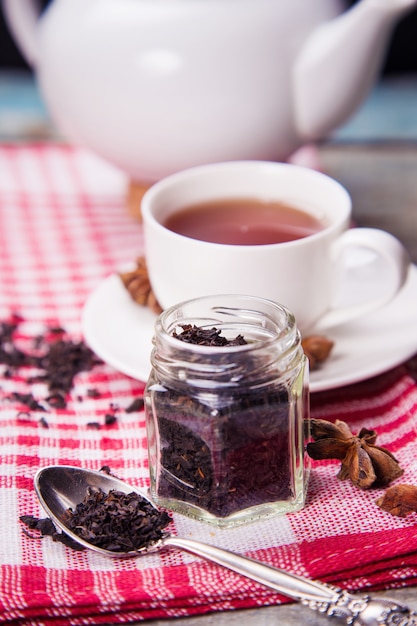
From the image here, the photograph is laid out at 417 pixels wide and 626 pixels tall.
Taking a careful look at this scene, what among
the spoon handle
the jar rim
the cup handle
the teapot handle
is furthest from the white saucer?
the teapot handle

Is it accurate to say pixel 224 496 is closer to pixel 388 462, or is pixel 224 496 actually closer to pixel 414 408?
pixel 388 462

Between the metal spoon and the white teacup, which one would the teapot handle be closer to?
the white teacup

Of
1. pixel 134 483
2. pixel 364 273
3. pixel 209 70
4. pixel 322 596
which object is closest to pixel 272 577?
pixel 322 596

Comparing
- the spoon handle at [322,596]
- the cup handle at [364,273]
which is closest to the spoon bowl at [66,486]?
the spoon handle at [322,596]

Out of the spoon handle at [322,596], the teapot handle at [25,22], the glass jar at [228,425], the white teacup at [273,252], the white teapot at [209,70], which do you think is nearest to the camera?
the spoon handle at [322,596]

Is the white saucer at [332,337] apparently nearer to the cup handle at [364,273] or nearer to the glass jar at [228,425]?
the cup handle at [364,273]

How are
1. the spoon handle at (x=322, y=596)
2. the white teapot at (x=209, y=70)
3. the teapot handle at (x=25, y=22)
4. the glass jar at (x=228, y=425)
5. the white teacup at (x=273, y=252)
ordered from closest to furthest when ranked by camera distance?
the spoon handle at (x=322, y=596), the glass jar at (x=228, y=425), the white teacup at (x=273, y=252), the white teapot at (x=209, y=70), the teapot handle at (x=25, y=22)
